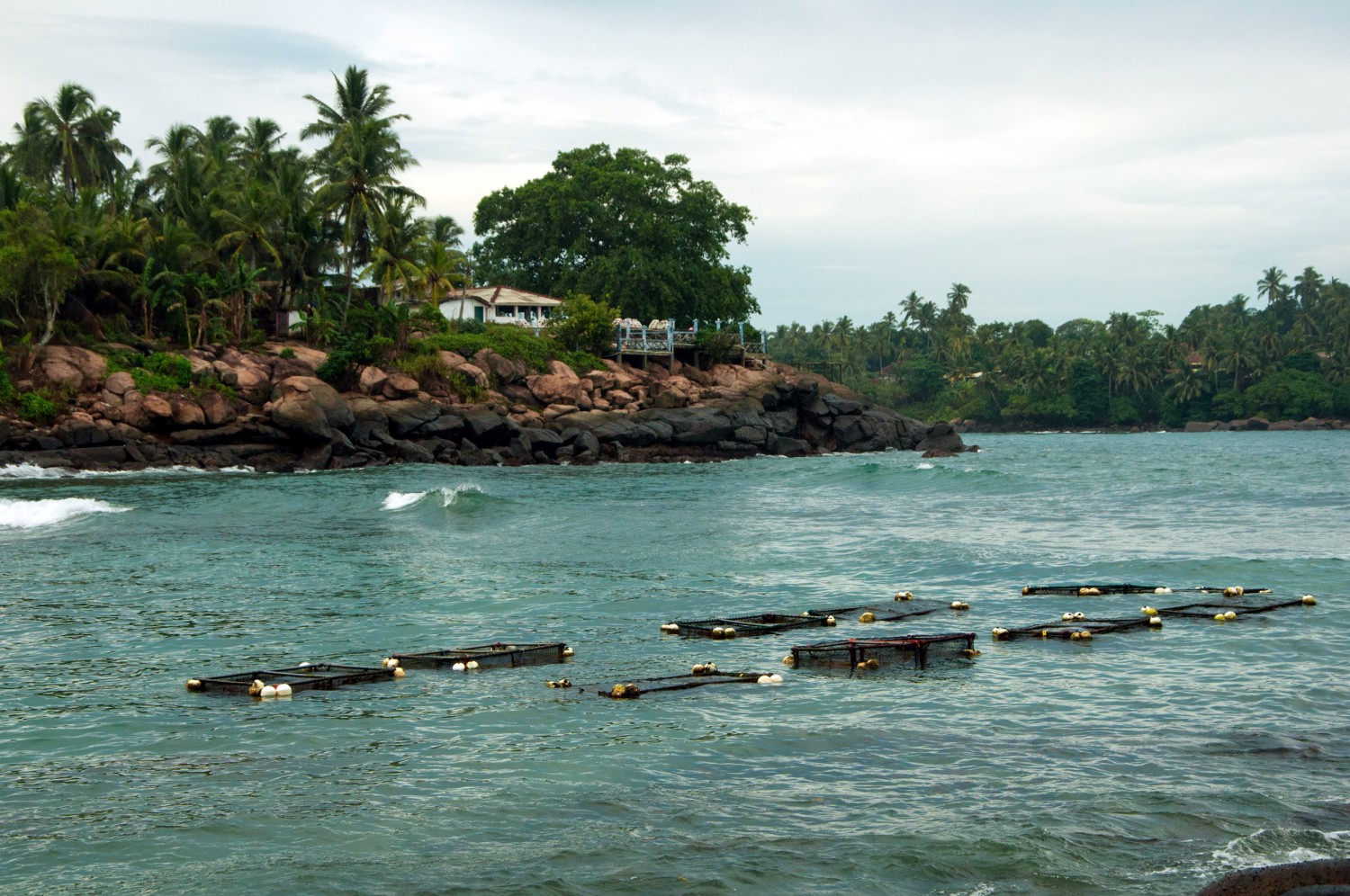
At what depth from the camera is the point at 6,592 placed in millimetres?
18797

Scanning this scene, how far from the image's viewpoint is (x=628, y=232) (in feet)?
232

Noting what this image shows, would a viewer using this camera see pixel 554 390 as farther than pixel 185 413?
Yes

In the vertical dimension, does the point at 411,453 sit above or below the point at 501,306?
below

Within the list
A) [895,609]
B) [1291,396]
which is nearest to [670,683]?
[895,609]

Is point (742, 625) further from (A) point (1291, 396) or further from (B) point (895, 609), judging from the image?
(A) point (1291, 396)

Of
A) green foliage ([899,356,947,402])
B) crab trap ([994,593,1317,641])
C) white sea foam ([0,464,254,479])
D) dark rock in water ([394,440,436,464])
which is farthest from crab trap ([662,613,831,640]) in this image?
green foliage ([899,356,947,402])

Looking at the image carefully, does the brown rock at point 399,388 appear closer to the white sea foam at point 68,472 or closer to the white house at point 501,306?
the white sea foam at point 68,472

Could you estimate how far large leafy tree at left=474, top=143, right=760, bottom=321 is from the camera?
227 feet

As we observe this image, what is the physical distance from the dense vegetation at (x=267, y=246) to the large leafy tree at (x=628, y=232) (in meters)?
0.17

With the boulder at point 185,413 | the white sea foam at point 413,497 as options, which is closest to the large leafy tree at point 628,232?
the boulder at point 185,413

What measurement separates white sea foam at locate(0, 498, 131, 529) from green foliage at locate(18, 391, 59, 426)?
15471 mm

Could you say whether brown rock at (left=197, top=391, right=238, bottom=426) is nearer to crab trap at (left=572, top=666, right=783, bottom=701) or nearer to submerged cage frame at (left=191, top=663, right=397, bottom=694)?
submerged cage frame at (left=191, top=663, right=397, bottom=694)

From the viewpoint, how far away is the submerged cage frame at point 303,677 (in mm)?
12430

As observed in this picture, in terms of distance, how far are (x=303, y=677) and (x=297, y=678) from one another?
9 centimetres
